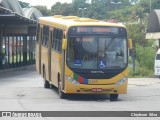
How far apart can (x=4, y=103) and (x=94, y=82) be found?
334 centimetres

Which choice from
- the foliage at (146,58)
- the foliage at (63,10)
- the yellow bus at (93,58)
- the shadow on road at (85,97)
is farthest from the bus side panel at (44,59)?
the foliage at (63,10)

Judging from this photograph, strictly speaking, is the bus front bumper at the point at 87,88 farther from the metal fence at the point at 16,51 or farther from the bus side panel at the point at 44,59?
the metal fence at the point at 16,51

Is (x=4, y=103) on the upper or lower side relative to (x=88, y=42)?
lower

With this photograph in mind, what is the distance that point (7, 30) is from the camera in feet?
193

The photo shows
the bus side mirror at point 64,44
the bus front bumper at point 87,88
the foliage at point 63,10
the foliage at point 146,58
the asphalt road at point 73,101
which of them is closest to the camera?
the asphalt road at point 73,101

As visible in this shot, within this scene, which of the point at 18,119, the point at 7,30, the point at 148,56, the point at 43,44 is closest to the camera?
the point at 18,119

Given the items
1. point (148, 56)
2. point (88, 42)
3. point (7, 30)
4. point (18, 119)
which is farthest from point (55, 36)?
point (7, 30)

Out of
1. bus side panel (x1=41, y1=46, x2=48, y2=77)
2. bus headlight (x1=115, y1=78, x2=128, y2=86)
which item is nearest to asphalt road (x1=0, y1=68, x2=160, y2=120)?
bus headlight (x1=115, y1=78, x2=128, y2=86)

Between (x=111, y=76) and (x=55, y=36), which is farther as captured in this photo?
(x=55, y=36)

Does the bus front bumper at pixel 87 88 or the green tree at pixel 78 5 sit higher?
the bus front bumper at pixel 87 88

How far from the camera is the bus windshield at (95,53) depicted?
21562mm

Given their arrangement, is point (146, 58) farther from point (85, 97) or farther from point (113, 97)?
point (113, 97)

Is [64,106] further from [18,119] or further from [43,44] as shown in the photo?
[43,44]

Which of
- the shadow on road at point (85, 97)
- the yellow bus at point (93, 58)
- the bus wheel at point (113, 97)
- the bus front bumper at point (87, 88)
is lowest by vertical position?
the shadow on road at point (85, 97)
